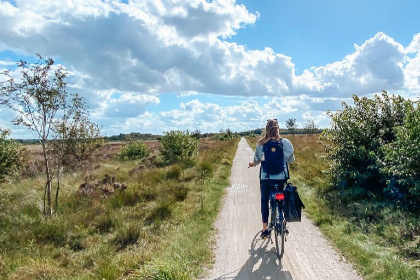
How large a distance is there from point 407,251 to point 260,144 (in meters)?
3.15

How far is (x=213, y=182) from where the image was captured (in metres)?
13.2

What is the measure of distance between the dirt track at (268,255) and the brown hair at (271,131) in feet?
7.01

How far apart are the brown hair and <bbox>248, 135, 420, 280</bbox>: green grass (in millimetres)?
2513

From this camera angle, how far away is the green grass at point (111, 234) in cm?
494

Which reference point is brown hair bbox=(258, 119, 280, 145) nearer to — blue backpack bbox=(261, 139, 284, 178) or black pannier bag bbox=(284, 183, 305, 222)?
blue backpack bbox=(261, 139, 284, 178)

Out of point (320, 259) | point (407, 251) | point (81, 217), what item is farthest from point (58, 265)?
point (407, 251)

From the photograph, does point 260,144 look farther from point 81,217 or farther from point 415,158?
point 81,217

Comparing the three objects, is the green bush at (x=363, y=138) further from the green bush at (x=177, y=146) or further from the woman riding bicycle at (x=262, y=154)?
the green bush at (x=177, y=146)

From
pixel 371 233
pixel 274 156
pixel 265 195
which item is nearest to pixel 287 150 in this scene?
pixel 274 156

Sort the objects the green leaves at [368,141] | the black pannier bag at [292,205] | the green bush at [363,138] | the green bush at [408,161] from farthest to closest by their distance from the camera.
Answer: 1. the green bush at [363,138]
2. the green leaves at [368,141]
3. the green bush at [408,161]
4. the black pannier bag at [292,205]

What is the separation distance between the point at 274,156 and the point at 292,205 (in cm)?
92

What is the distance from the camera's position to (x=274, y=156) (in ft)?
17.5

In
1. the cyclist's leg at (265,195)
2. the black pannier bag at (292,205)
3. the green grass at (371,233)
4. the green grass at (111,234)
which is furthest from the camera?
the cyclist's leg at (265,195)

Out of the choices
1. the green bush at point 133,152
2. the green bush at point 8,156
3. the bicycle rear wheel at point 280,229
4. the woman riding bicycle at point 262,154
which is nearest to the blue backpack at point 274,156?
the woman riding bicycle at point 262,154
